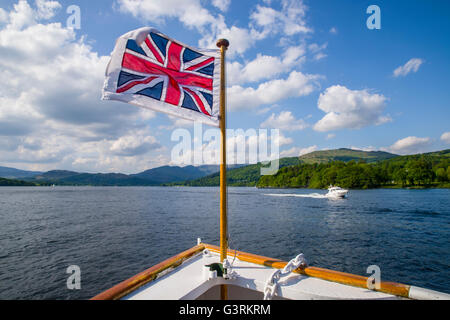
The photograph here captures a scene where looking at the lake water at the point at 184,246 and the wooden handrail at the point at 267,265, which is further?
the lake water at the point at 184,246

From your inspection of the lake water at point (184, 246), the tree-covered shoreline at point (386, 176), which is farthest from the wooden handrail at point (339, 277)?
the tree-covered shoreline at point (386, 176)

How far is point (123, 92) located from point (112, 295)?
3344mm

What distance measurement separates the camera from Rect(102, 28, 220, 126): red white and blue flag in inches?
163

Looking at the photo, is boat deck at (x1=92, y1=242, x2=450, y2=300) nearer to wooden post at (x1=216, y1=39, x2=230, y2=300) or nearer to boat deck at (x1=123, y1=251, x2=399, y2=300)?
boat deck at (x1=123, y1=251, x2=399, y2=300)

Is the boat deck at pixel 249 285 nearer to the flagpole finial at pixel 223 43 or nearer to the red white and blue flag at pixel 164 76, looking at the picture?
the red white and blue flag at pixel 164 76

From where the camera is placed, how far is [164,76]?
184 inches

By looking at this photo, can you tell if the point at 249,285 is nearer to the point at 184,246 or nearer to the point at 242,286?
the point at 242,286

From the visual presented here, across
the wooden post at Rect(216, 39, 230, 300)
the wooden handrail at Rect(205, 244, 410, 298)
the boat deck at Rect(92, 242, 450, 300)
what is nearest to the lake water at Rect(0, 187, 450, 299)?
the boat deck at Rect(92, 242, 450, 300)

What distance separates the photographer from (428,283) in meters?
11.3

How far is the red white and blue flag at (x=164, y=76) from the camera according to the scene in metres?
4.13

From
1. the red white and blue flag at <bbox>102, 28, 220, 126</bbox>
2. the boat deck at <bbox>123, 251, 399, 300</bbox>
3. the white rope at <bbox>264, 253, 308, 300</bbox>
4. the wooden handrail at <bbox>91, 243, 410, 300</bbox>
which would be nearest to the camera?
the wooden handrail at <bbox>91, 243, 410, 300</bbox>

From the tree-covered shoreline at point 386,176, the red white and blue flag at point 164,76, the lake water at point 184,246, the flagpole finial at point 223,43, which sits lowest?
the lake water at point 184,246

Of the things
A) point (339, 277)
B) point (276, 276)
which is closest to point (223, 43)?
point (276, 276)
